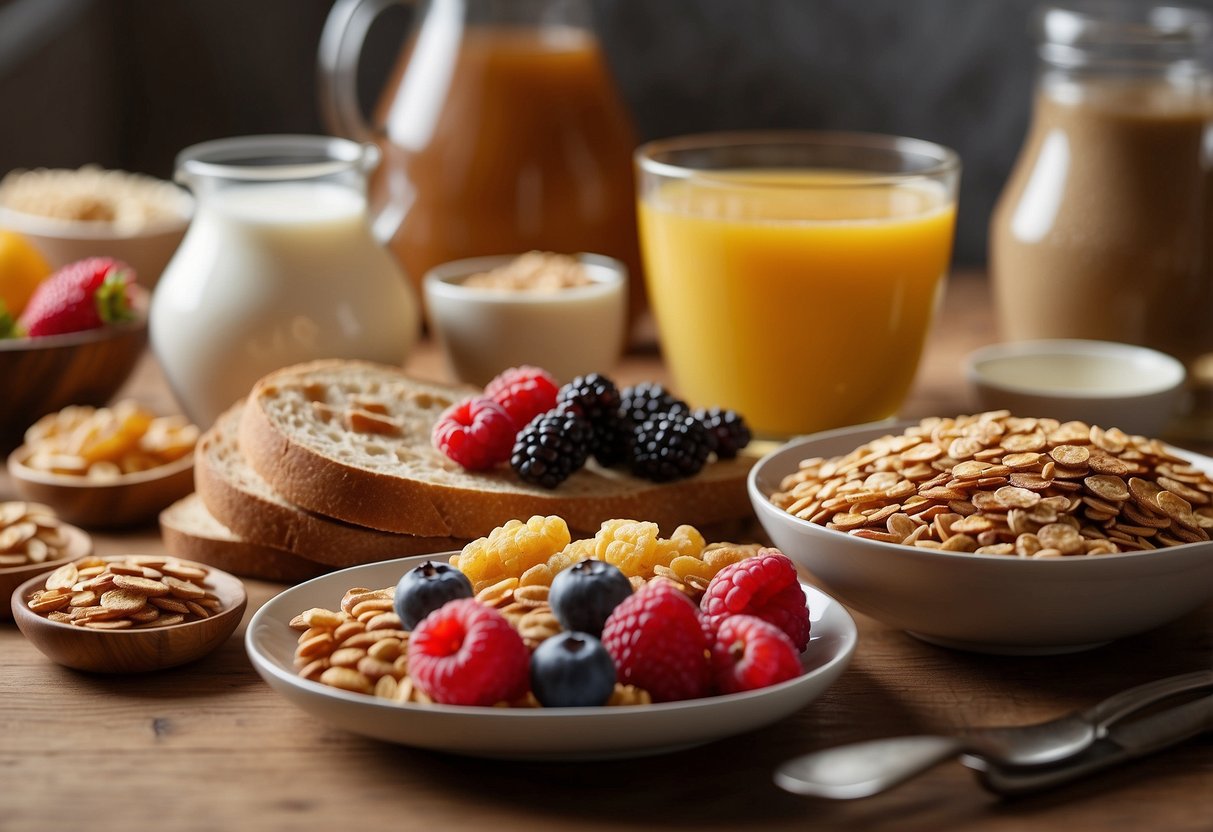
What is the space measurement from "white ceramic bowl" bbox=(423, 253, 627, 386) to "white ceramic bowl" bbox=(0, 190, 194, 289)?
1.39 feet

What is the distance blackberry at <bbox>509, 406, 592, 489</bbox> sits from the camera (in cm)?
112

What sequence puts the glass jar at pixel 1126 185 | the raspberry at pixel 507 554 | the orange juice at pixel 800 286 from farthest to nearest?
the glass jar at pixel 1126 185
the orange juice at pixel 800 286
the raspberry at pixel 507 554

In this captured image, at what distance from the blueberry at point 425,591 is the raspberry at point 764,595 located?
16 centimetres

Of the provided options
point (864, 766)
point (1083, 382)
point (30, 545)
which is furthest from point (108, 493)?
point (1083, 382)

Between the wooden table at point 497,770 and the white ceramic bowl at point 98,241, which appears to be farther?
the white ceramic bowl at point 98,241

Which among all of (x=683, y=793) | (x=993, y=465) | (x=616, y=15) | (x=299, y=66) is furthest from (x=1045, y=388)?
(x=299, y=66)

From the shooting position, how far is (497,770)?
0.80 meters

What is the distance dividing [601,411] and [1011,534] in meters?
0.40

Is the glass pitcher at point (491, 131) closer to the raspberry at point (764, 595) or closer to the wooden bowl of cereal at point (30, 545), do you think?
the wooden bowl of cereal at point (30, 545)

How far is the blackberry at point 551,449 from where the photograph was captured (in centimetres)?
112

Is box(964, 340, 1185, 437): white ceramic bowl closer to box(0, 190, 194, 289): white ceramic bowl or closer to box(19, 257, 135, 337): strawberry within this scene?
box(19, 257, 135, 337): strawberry

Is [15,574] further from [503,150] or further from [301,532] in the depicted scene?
[503,150]

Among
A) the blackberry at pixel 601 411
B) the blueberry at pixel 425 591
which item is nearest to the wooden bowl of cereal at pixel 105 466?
the blackberry at pixel 601 411

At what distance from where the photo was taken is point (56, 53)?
2.20 meters
